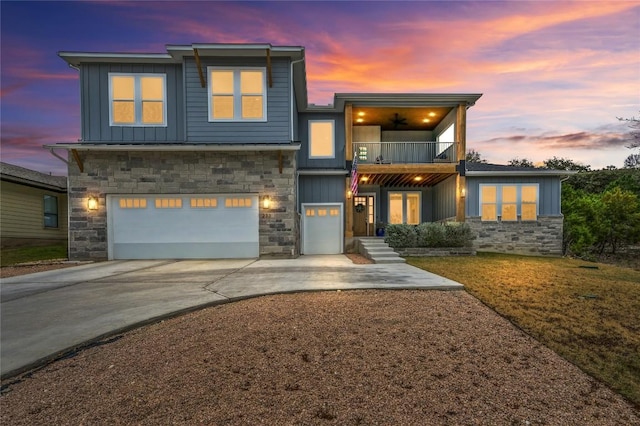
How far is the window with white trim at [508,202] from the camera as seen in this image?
14227mm

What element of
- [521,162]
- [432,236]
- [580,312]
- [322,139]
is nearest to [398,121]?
[322,139]

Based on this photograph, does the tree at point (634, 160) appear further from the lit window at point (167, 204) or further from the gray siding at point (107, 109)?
the gray siding at point (107, 109)

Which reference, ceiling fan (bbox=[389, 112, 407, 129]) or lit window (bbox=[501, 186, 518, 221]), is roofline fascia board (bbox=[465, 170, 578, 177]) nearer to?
lit window (bbox=[501, 186, 518, 221])

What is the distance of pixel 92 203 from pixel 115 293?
22.6ft

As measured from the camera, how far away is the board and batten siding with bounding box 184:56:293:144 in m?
11.0

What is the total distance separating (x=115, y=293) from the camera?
542 centimetres

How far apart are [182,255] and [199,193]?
2313 millimetres

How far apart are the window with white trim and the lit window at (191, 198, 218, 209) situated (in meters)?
Result: 11.9

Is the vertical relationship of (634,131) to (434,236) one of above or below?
above

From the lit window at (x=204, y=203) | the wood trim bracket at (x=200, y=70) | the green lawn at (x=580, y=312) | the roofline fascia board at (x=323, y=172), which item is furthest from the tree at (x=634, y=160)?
the wood trim bracket at (x=200, y=70)

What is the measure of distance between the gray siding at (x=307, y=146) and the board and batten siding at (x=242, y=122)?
2.82m

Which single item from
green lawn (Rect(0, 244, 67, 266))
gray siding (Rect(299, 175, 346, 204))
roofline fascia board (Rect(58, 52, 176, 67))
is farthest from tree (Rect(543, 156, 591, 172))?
green lawn (Rect(0, 244, 67, 266))

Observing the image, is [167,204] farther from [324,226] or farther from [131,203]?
[324,226]

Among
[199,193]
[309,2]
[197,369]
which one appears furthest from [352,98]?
[197,369]
